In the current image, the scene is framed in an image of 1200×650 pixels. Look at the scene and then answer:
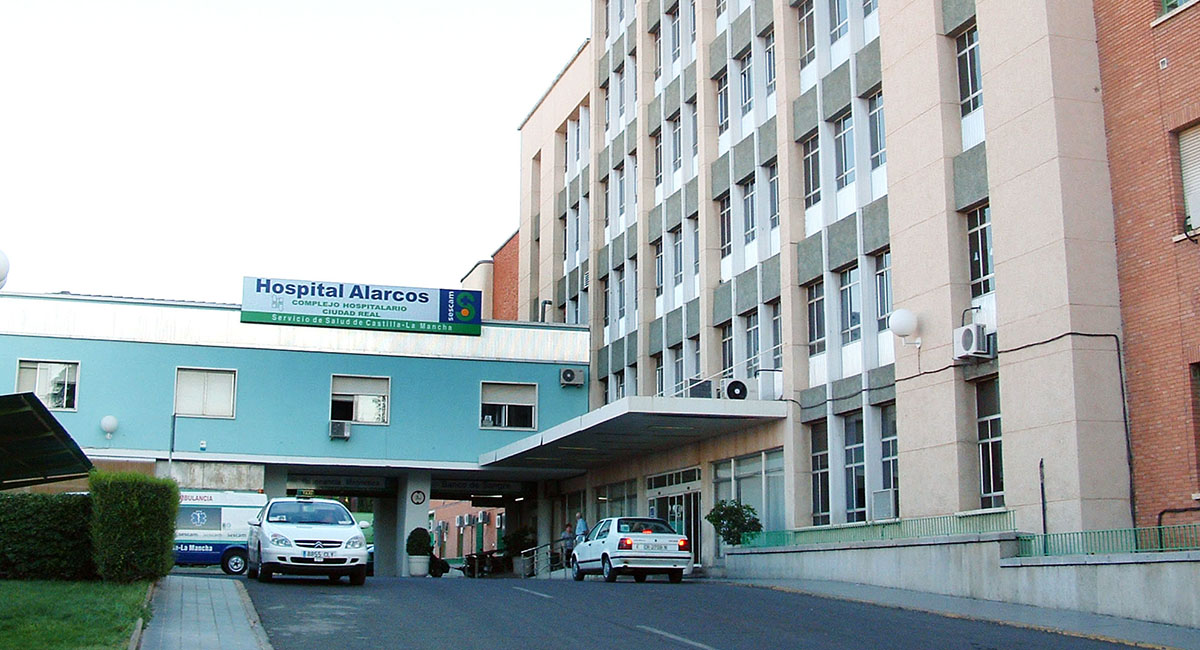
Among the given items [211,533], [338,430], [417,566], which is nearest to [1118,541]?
[211,533]

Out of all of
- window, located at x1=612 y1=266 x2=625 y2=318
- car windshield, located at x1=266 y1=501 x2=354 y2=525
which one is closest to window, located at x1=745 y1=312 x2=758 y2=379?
window, located at x1=612 y1=266 x2=625 y2=318

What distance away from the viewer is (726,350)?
33.9 m

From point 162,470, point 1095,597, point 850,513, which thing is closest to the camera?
point 1095,597

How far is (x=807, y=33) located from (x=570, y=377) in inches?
639

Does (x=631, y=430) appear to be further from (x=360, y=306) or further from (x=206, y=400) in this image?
(x=206, y=400)

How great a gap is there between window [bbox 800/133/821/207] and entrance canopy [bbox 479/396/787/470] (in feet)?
15.7

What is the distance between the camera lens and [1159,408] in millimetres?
19703

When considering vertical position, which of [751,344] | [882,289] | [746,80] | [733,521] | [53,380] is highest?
[746,80]

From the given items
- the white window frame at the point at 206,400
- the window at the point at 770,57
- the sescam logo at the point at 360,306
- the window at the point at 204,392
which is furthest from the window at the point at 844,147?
the window at the point at 204,392

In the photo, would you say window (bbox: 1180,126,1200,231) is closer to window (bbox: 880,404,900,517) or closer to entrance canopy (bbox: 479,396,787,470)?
window (bbox: 880,404,900,517)

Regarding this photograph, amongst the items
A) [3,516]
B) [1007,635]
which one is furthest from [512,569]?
[1007,635]

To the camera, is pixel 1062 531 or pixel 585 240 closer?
pixel 1062 531

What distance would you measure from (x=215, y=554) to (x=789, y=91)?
694 inches

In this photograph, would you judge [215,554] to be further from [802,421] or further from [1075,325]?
[1075,325]
